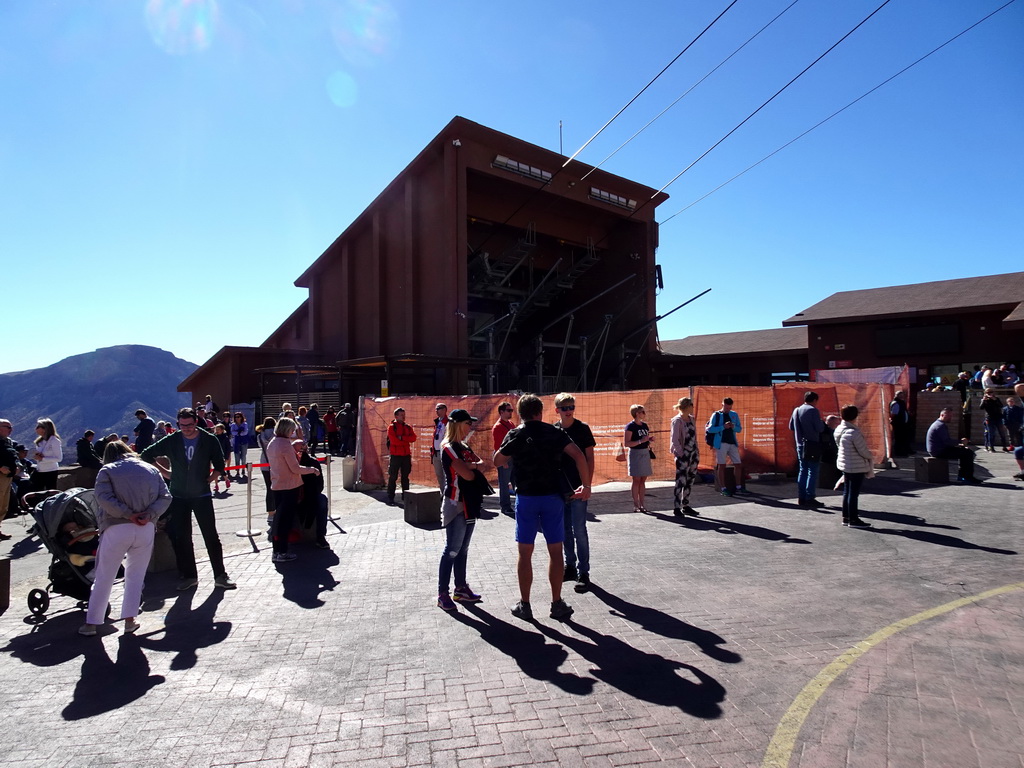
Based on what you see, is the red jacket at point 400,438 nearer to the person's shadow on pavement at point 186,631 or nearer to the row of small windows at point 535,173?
the person's shadow on pavement at point 186,631

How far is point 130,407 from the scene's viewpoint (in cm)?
10919

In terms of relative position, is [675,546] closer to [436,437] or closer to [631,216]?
[436,437]

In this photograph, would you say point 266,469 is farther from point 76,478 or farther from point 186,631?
point 186,631

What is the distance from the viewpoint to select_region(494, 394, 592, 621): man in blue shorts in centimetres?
485

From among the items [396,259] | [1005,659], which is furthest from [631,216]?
[1005,659]

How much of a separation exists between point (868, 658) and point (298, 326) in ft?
120

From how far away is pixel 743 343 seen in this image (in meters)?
34.2

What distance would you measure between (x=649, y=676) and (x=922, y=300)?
2872 cm

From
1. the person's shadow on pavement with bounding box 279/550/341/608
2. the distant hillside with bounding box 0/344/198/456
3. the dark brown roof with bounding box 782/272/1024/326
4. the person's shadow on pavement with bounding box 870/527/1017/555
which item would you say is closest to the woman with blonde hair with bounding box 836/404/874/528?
the person's shadow on pavement with bounding box 870/527/1017/555

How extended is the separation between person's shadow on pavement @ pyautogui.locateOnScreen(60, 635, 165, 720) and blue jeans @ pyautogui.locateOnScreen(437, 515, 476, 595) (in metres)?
2.18

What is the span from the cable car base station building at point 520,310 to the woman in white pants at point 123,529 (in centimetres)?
1675

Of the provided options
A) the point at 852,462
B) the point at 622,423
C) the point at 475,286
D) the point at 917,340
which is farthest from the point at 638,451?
the point at 475,286

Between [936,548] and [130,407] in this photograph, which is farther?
[130,407]

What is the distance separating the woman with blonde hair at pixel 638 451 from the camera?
8.73m
